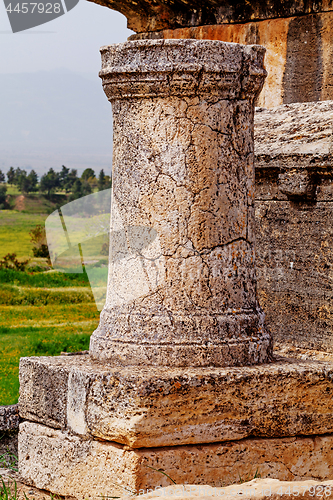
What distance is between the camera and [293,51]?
521 cm

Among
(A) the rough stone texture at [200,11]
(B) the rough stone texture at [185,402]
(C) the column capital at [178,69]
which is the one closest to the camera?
(B) the rough stone texture at [185,402]

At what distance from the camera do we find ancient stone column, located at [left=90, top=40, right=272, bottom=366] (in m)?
2.74

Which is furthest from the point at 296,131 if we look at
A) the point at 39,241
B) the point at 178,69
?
the point at 39,241

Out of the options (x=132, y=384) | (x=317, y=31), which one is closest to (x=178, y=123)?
(x=132, y=384)

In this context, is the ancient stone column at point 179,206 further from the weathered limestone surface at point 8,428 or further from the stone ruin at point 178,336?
the weathered limestone surface at point 8,428

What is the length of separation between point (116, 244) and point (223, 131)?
703mm

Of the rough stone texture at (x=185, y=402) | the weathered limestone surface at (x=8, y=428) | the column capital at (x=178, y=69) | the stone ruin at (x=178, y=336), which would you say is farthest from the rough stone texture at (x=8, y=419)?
the column capital at (x=178, y=69)

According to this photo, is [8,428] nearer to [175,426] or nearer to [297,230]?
[175,426]

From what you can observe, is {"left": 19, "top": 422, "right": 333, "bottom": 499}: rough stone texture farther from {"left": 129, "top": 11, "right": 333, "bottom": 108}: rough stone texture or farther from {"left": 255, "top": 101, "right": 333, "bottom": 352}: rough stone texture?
{"left": 129, "top": 11, "right": 333, "bottom": 108}: rough stone texture

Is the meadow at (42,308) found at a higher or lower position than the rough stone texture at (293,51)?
lower

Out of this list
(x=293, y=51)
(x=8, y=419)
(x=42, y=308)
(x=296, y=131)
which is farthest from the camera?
(x=42, y=308)

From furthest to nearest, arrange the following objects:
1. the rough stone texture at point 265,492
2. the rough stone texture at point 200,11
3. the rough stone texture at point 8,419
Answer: the rough stone texture at point 200,11 < the rough stone texture at point 8,419 < the rough stone texture at point 265,492

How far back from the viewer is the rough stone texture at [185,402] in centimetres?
251

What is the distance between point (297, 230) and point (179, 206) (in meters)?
1.14
